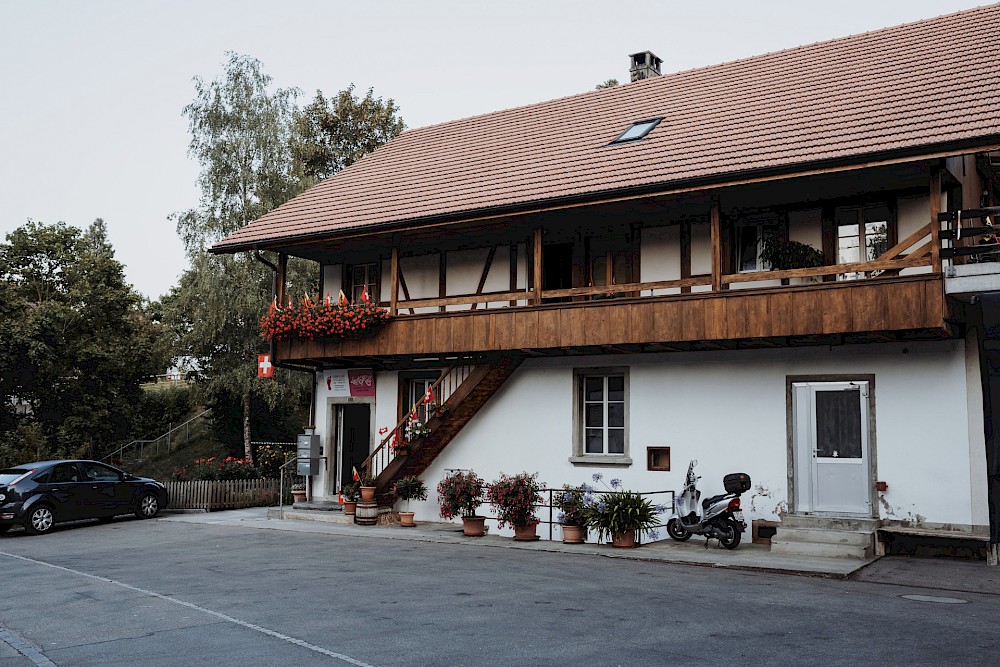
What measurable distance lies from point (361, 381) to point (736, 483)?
9331mm

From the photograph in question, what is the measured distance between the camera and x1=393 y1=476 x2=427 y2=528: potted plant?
19.2m

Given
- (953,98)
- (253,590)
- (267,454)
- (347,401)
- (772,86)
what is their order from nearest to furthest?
(253,590) < (953,98) < (772,86) < (347,401) < (267,454)

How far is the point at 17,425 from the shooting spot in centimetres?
Result: 3036

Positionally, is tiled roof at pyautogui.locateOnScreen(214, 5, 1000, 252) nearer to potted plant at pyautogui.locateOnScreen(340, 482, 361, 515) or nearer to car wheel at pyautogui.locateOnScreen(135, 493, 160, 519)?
potted plant at pyautogui.locateOnScreen(340, 482, 361, 515)

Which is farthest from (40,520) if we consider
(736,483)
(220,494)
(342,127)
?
(342,127)

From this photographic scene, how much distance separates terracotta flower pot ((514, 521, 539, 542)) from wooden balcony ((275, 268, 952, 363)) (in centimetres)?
325

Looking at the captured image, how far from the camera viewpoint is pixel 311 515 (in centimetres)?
2016

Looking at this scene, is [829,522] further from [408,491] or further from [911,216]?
[408,491]

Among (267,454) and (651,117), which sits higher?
(651,117)

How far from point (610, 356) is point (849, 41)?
9.19 metres

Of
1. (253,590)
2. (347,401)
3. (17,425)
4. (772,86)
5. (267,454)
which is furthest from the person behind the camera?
(17,425)

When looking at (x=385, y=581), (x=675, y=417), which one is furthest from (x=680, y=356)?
(x=385, y=581)

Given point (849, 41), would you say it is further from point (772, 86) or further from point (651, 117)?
point (651, 117)

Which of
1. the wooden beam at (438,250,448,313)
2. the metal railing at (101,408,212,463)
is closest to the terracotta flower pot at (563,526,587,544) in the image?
the wooden beam at (438,250,448,313)
